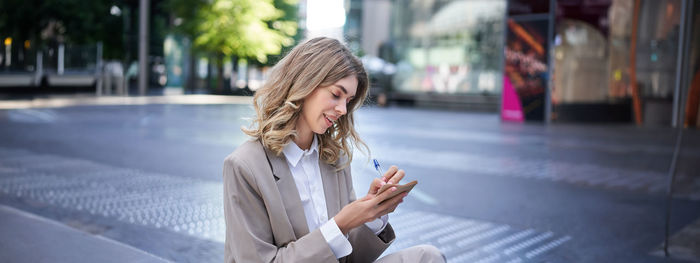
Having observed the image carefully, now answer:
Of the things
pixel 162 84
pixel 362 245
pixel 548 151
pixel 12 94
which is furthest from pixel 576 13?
pixel 162 84

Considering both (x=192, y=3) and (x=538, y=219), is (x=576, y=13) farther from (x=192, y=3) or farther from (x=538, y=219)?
(x=192, y=3)

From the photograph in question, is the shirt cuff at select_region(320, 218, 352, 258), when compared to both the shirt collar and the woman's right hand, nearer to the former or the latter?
the woman's right hand

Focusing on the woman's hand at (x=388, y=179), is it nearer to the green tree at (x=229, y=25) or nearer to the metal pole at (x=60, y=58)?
the green tree at (x=229, y=25)

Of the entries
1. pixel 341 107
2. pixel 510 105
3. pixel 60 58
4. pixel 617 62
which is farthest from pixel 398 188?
pixel 60 58

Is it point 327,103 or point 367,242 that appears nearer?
point 327,103

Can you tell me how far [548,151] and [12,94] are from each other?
21.3 meters

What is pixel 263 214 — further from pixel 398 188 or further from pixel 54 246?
pixel 54 246

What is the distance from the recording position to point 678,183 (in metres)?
7.33

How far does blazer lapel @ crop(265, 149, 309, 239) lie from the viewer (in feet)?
6.23

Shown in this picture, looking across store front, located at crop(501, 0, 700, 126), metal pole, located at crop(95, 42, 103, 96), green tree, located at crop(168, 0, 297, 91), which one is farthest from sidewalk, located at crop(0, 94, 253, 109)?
store front, located at crop(501, 0, 700, 126)

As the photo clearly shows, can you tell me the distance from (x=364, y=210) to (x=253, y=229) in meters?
0.35

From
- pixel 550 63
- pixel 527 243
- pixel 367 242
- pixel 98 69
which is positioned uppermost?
pixel 550 63

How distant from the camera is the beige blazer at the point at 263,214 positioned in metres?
1.76

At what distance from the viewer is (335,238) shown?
1.76 metres
